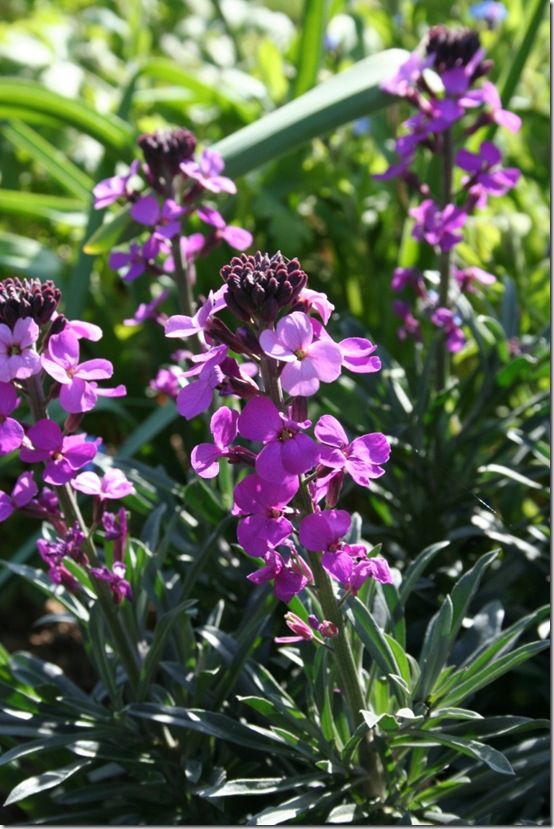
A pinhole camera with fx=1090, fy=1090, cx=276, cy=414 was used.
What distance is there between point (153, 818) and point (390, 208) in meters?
2.16

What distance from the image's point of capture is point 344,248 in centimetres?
357


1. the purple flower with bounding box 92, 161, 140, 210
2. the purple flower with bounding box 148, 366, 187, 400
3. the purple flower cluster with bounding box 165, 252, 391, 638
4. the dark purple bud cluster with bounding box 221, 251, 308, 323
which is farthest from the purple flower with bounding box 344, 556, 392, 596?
the purple flower with bounding box 92, 161, 140, 210

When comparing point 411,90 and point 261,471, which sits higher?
point 411,90

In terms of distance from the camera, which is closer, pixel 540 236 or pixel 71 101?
pixel 71 101

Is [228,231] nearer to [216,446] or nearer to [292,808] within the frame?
[216,446]

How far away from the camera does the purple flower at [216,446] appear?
1.43 meters

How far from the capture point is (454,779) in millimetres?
1902

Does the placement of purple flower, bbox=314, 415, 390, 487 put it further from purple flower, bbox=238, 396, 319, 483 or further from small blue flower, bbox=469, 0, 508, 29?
small blue flower, bbox=469, 0, 508, 29

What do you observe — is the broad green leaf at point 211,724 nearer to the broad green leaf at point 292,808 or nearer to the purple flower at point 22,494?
the broad green leaf at point 292,808

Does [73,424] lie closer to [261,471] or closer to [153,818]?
[261,471]

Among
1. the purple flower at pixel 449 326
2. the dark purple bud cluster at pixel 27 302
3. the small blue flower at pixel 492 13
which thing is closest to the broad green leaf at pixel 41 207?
the purple flower at pixel 449 326

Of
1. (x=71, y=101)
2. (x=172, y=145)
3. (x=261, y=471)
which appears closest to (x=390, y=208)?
(x=71, y=101)

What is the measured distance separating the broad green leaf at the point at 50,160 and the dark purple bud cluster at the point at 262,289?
2.11m

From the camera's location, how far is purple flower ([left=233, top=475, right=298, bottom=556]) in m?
1.40
